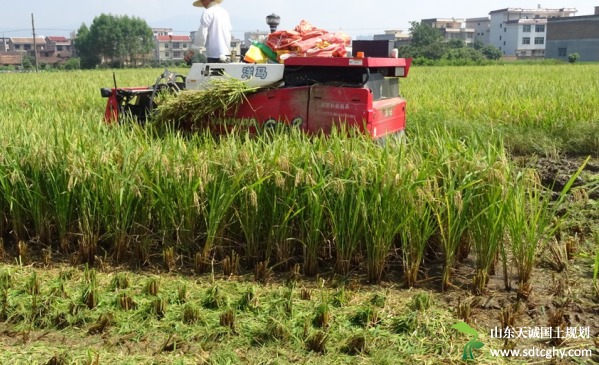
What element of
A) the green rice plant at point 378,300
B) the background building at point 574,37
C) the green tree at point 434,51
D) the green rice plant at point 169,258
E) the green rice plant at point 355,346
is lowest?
the green rice plant at point 355,346

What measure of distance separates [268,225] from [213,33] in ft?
11.0

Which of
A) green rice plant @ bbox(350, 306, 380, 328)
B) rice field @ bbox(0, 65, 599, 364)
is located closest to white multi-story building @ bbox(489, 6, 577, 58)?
rice field @ bbox(0, 65, 599, 364)

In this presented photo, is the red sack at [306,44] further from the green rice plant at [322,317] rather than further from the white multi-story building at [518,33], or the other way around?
the white multi-story building at [518,33]

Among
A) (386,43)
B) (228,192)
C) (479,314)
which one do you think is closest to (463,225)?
(479,314)

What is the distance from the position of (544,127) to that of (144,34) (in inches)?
3170

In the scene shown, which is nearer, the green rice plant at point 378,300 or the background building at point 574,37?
the green rice plant at point 378,300

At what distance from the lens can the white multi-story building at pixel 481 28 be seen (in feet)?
383

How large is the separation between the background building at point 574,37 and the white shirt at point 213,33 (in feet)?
208

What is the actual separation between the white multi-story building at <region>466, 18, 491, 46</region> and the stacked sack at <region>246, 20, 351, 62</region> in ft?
387

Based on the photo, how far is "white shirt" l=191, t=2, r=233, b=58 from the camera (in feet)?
20.6

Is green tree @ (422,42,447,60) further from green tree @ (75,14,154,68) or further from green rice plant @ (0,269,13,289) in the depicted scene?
green rice plant @ (0,269,13,289)

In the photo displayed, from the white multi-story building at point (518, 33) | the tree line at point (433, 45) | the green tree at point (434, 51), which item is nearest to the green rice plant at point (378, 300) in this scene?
the tree line at point (433, 45)

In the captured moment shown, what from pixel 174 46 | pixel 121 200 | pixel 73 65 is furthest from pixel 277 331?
pixel 174 46

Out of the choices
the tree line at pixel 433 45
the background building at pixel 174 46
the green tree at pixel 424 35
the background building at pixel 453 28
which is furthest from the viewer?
the background building at pixel 174 46
